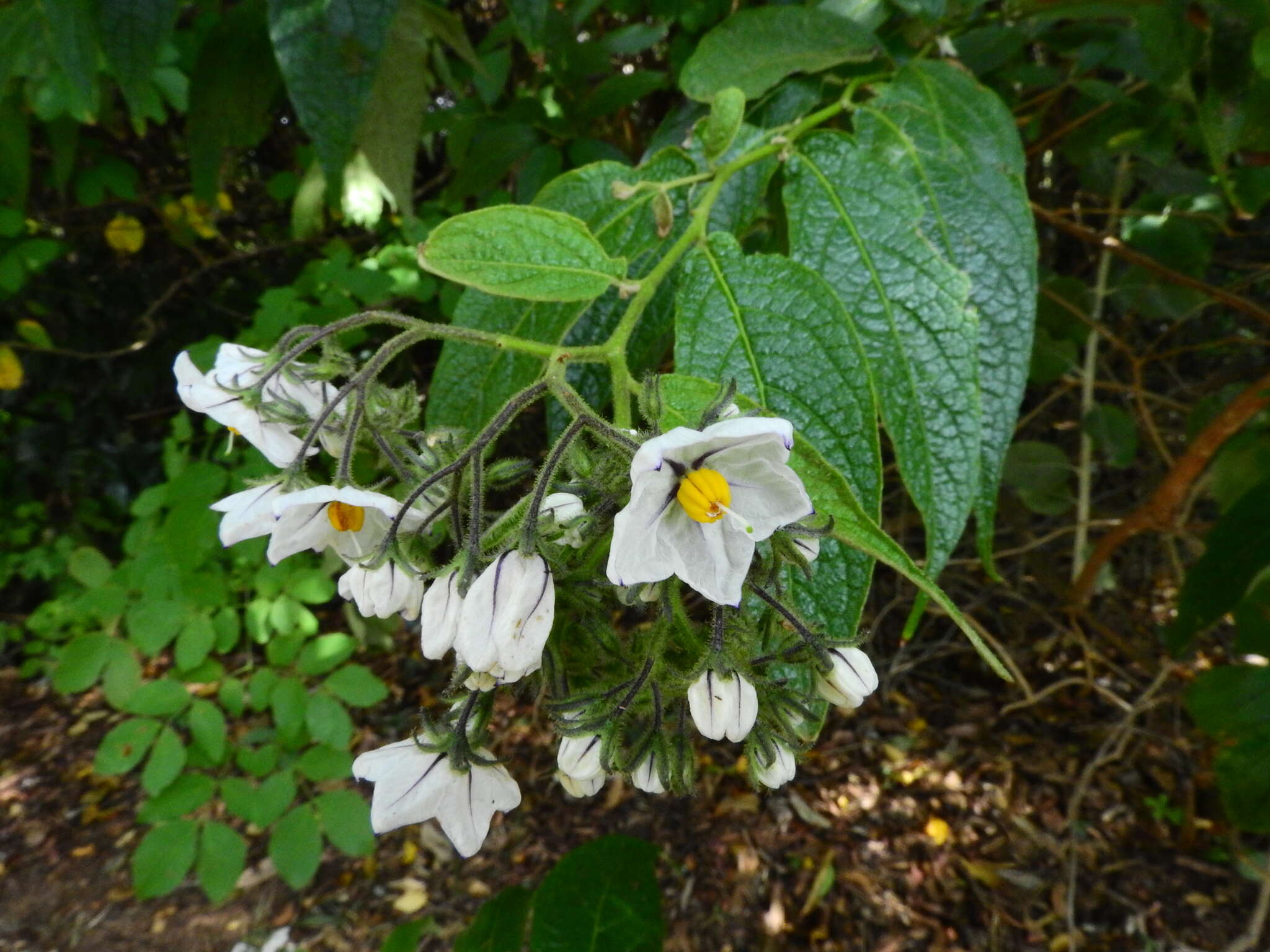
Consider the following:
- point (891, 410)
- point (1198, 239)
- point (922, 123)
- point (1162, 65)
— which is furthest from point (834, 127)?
point (1198, 239)

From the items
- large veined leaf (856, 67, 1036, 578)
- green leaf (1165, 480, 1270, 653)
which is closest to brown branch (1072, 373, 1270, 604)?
green leaf (1165, 480, 1270, 653)

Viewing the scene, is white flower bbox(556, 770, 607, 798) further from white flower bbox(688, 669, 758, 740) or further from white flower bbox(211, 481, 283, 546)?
white flower bbox(211, 481, 283, 546)

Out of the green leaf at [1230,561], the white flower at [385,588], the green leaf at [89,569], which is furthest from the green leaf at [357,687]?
the green leaf at [1230,561]

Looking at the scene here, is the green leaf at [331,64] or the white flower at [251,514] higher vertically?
the green leaf at [331,64]

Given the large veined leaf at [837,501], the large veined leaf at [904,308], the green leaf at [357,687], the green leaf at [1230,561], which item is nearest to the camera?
the large veined leaf at [837,501]

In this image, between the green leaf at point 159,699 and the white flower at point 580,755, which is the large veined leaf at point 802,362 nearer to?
the white flower at point 580,755

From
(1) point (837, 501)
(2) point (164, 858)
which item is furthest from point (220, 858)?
(1) point (837, 501)

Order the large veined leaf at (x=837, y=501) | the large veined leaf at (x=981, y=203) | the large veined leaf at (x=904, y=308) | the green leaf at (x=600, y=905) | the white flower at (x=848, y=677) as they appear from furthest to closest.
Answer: the green leaf at (x=600, y=905) → the large veined leaf at (x=981, y=203) → the large veined leaf at (x=904, y=308) → the white flower at (x=848, y=677) → the large veined leaf at (x=837, y=501)

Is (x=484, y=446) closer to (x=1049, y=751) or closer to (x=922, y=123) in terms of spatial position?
(x=922, y=123)
